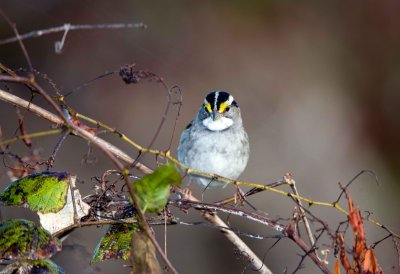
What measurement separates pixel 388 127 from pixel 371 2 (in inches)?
54.7

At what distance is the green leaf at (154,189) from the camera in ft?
4.95

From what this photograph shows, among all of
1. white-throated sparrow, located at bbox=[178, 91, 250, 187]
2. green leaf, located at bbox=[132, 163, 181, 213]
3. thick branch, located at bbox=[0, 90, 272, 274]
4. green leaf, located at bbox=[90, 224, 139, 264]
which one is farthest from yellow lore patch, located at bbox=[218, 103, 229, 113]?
green leaf, located at bbox=[132, 163, 181, 213]

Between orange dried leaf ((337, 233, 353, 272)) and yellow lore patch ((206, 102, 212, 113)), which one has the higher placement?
yellow lore patch ((206, 102, 212, 113))

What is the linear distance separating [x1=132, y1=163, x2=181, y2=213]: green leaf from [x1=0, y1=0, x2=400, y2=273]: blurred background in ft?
14.2

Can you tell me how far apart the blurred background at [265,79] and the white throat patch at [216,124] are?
2.08 m

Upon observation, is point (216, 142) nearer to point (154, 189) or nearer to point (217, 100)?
point (217, 100)

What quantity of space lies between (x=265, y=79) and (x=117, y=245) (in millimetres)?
5619

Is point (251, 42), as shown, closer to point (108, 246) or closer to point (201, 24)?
point (201, 24)

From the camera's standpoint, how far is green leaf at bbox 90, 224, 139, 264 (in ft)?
5.53

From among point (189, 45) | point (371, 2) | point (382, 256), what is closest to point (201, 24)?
point (189, 45)

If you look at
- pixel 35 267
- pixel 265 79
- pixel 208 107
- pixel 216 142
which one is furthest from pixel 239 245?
pixel 265 79

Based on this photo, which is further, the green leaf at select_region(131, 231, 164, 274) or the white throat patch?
the white throat patch

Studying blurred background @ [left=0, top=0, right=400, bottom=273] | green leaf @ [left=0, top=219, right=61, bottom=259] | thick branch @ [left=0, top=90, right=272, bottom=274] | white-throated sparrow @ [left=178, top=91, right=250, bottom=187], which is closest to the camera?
green leaf @ [left=0, top=219, right=61, bottom=259]

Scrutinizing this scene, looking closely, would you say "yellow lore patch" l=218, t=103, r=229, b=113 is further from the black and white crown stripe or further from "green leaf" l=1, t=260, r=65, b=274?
"green leaf" l=1, t=260, r=65, b=274
